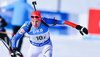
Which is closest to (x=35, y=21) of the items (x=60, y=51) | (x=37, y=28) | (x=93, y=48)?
(x=37, y=28)

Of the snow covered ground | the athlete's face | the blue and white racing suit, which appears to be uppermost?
the athlete's face

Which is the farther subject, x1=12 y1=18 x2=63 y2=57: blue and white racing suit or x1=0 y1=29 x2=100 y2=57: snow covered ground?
x1=0 y1=29 x2=100 y2=57: snow covered ground

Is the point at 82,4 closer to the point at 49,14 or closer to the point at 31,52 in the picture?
the point at 49,14

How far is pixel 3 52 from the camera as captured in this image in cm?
463

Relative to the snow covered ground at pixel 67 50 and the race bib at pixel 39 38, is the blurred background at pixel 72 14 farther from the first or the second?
the race bib at pixel 39 38

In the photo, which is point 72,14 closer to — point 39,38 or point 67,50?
point 67,50

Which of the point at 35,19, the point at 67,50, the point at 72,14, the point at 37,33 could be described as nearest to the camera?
the point at 35,19

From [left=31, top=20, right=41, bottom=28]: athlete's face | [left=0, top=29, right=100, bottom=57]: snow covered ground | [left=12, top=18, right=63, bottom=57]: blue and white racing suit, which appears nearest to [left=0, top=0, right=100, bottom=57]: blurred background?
[left=0, top=29, right=100, bottom=57]: snow covered ground

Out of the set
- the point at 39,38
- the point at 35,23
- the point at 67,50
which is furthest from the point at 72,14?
the point at 35,23

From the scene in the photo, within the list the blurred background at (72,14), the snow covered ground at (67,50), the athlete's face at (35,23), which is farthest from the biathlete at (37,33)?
the blurred background at (72,14)

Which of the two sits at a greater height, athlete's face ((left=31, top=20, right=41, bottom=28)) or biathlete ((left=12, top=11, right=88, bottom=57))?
athlete's face ((left=31, top=20, right=41, bottom=28))

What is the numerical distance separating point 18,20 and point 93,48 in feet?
7.73

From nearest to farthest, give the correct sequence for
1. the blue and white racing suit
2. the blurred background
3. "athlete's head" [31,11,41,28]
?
1. "athlete's head" [31,11,41,28]
2. the blue and white racing suit
3. the blurred background

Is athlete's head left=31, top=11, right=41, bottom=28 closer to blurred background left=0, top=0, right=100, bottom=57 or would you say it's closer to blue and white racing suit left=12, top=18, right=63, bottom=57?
blue and white racing suit left=12, top=18, right=63, bottom=57
